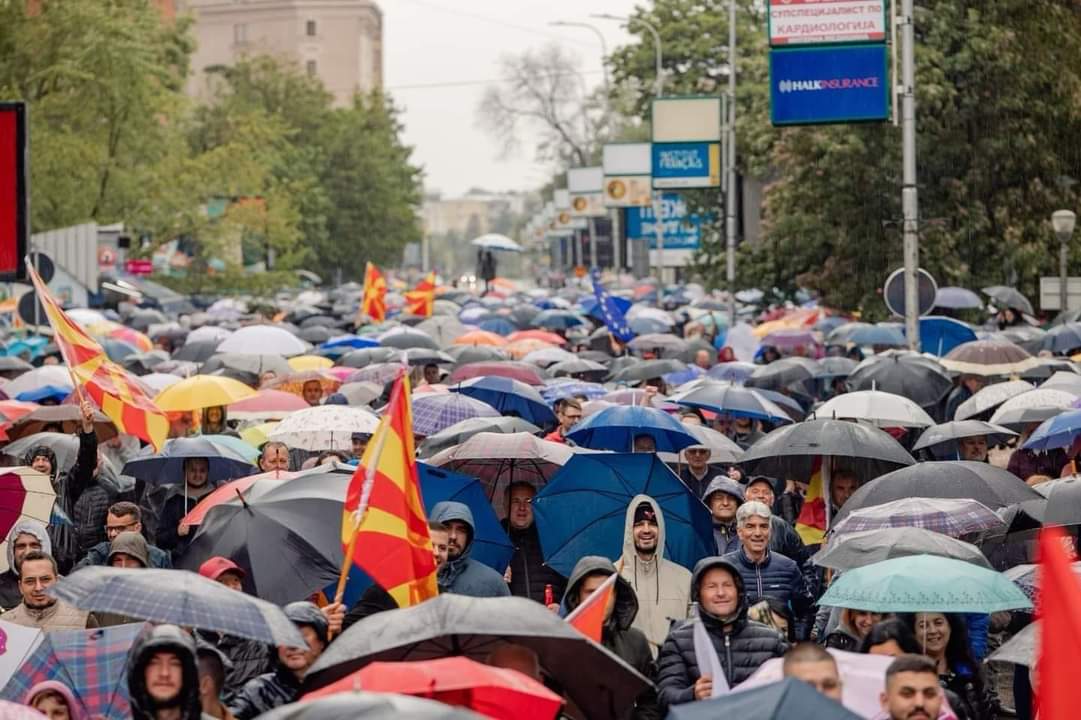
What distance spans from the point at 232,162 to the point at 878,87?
31541mm

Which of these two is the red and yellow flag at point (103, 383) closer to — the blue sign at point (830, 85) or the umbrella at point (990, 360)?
the umbrella at point (990, 360)

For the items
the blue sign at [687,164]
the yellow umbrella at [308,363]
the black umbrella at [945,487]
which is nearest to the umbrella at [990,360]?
the yellow umbrella at [308,363]

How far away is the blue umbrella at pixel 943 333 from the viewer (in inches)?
1054

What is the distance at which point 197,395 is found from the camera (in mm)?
17234

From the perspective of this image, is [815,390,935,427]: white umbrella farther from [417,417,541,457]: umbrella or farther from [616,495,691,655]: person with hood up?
[616,495,691,655]: person with hood up

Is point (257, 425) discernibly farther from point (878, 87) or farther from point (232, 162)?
point (232, 162)

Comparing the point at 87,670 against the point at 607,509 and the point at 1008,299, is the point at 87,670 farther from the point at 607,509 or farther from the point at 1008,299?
the point at 1008,299

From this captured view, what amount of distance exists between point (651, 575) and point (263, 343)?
567 inches

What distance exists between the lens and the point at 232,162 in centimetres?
5450

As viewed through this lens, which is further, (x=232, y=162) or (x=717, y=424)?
(x=232, y=162)

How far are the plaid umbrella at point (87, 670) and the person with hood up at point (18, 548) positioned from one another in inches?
79.3

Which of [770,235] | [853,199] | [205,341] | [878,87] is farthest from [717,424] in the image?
[770,235]

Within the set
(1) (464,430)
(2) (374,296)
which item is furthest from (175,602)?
(2) (374,296)

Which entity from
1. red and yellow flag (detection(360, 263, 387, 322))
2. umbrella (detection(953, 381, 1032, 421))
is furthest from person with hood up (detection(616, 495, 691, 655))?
red and yellow flag (detection(360, 263, 387, 322))
